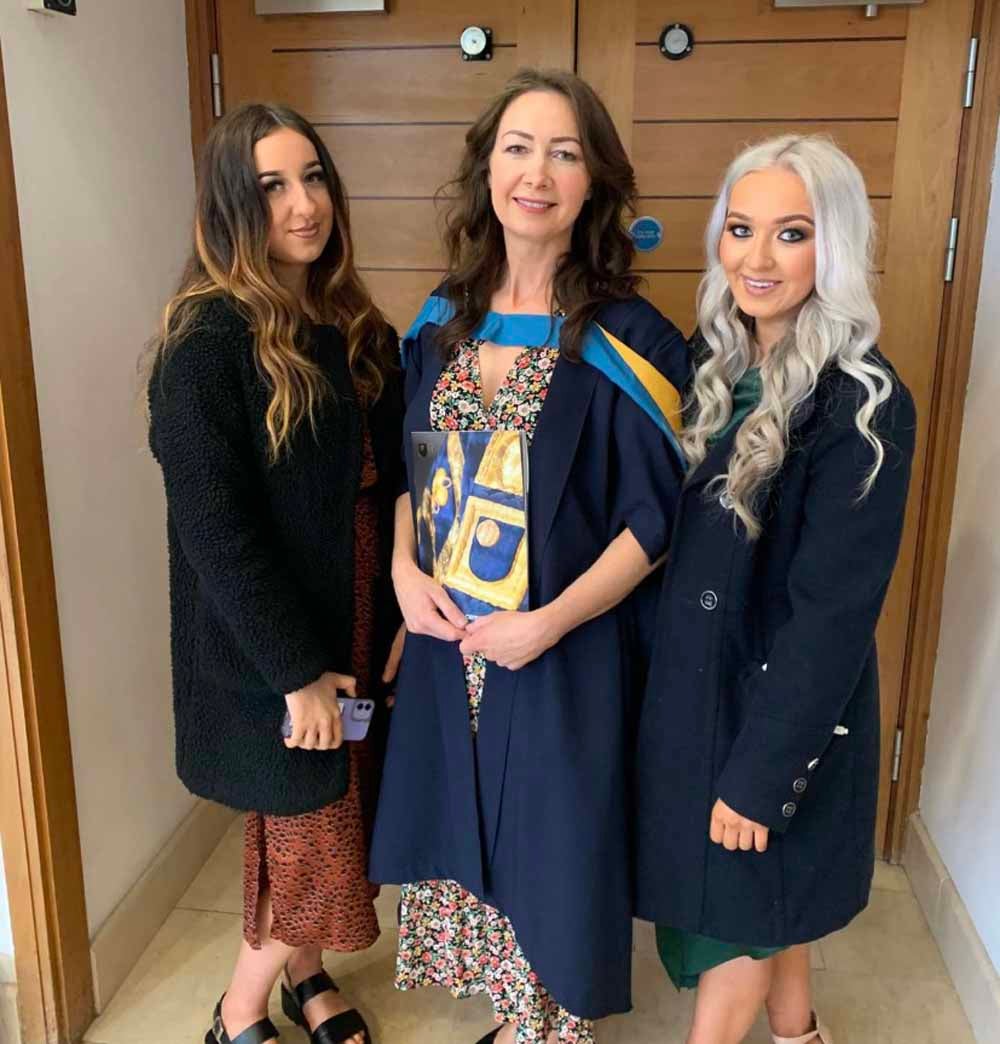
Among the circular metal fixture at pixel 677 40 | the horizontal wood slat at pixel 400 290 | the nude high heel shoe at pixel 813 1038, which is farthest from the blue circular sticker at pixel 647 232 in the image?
the nude high heel shoe at pixel 813 1038

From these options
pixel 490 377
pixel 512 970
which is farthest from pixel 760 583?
pixel 512 970

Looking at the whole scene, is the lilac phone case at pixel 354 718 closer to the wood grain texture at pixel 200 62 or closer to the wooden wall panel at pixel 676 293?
the wooden wall panel at pixel 676 293

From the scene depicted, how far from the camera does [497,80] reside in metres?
1.97

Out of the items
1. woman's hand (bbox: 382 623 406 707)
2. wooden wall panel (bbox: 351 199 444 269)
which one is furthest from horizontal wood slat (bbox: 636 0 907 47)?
woman's hand (bbox: 382 623 406 707)

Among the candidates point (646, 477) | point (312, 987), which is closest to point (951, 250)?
point (646, 477)

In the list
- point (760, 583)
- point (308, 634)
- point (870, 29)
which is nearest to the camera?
point (760, 583)

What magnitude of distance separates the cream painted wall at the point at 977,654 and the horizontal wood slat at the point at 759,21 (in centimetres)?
35

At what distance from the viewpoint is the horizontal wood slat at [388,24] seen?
6.40 ft

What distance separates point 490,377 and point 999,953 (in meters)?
1.34

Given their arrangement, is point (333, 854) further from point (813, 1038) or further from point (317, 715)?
point (813, 1038)

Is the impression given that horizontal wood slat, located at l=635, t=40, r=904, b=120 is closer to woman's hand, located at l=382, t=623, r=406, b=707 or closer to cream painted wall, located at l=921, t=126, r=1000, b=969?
cream painted wall, located at l=921, t=126, r=1000, b=969

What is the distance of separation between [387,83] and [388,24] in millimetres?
109

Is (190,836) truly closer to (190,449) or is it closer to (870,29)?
(190,449)

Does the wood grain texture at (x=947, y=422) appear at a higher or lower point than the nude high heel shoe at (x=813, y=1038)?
higher
